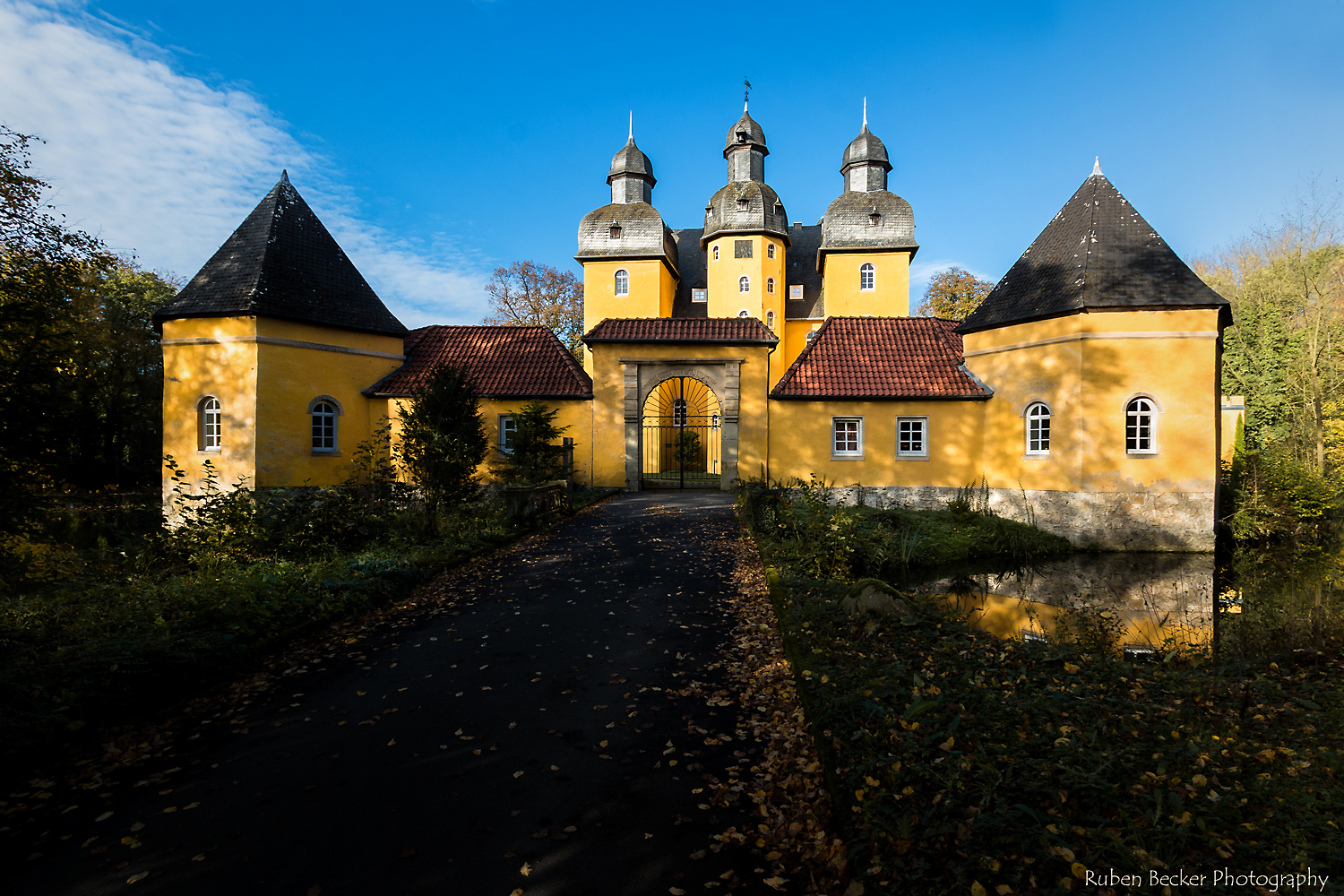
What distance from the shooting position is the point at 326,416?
18.2 meters

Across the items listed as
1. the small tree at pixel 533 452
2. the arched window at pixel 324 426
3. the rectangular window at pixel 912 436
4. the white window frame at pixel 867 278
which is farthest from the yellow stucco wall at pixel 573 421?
the white window frame at pixel 867 278

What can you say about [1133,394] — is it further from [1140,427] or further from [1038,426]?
[1038,426]

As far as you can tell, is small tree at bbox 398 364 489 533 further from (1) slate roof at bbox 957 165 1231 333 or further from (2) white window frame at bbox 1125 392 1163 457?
(2) white window frame at bbox 1125 392 1163 457

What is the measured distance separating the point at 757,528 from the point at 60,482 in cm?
996

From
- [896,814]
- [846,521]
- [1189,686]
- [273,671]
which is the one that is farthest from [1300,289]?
[273,671]

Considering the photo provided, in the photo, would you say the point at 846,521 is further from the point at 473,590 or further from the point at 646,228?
the point at 646,228

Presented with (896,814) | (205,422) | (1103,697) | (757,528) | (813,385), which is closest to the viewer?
(896,814)

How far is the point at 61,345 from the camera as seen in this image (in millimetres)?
6641

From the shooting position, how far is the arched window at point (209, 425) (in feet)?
55.2

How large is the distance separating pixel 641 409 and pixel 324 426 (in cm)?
912

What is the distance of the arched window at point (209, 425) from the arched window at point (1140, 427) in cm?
2302

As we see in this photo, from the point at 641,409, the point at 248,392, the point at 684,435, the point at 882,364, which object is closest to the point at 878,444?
the point at 882,364

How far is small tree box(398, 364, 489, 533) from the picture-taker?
40.2ft

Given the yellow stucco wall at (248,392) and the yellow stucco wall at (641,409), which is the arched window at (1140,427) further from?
the yellow stucco wall at (248,392)
